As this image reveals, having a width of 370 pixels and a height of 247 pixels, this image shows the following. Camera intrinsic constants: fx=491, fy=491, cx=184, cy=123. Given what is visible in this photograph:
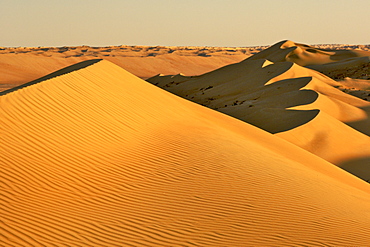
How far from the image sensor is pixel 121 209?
8172 millimetres

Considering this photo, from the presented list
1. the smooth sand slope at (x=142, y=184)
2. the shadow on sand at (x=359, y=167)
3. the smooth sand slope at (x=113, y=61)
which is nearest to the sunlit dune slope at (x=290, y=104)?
the shadow on sand at (x=359, y=167)

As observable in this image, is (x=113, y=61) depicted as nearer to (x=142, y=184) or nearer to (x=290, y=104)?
(x=290, y=104)

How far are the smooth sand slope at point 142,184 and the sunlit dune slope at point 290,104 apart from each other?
5327 mm

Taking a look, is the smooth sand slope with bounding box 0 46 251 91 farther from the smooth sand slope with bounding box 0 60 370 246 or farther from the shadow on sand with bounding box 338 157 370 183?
the smooth sand slope with bounding box 0 60 370 246

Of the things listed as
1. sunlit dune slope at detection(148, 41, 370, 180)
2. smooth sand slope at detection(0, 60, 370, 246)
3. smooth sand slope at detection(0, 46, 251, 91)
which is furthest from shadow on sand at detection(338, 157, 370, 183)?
smooth sand slope at detection(0, 46, 251, 91)

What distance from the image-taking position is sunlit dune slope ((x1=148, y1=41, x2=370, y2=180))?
63.9ft

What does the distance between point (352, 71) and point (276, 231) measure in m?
44.5

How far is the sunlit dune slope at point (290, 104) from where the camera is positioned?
1948cm

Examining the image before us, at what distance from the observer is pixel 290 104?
25969 mm

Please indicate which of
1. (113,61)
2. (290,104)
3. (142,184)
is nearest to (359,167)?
(290,104)

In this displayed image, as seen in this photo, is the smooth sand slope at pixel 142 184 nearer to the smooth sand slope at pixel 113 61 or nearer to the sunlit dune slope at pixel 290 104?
the sunlit dune slope at pixel 290 104

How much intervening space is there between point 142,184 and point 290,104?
59.0 ft

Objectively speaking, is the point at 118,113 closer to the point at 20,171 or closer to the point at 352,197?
the point at 20,171

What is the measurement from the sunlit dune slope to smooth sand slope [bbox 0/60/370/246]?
5.33m
